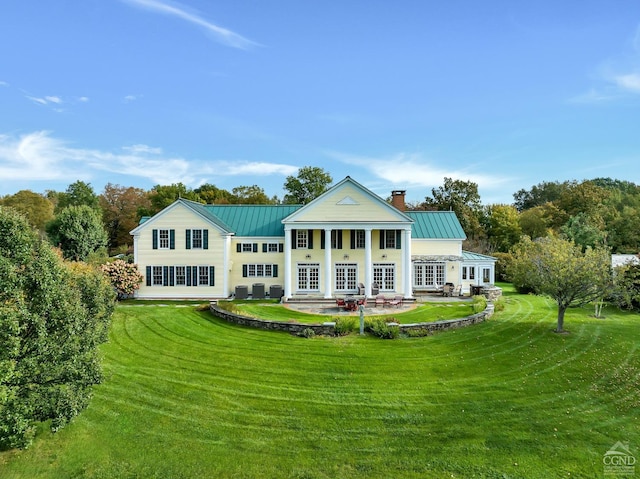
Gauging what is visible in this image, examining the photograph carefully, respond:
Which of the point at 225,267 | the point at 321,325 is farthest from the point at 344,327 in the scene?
the point at 225,267

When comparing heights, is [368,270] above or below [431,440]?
above

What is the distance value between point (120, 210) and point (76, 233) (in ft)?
77.2

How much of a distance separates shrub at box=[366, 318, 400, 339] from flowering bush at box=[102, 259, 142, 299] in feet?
58.4

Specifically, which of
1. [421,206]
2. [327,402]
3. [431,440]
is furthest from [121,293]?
[421,206]

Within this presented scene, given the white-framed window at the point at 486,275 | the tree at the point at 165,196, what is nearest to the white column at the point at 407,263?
the white-framed window at the point at 486,275

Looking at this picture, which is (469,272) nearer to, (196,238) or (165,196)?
(196,238)

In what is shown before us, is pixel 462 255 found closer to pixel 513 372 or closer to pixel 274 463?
pixel 513 372

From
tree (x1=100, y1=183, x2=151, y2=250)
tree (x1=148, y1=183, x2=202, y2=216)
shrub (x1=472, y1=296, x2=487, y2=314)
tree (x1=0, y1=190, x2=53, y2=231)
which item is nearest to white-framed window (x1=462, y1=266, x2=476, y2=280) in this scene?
shrub (x1=472, y1=296, x2=487, y2=314)

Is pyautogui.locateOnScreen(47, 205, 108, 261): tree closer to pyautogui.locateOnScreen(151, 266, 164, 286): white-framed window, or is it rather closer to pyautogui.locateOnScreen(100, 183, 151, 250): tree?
pyautogui.locateOnScreen(151, 266, 164, 286): white-framed window

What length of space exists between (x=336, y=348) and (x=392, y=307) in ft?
27.6

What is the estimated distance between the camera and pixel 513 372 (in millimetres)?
13359

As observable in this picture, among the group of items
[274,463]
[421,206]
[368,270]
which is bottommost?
[274,463]

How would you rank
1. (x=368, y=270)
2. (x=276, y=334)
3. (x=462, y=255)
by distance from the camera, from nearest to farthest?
(x=276, y=334) → (x=368, y=270) → (x=462, y=255)

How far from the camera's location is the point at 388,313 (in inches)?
838
